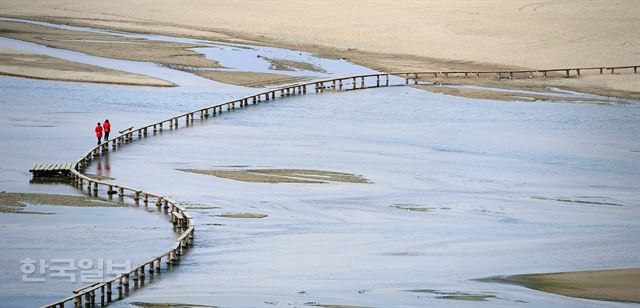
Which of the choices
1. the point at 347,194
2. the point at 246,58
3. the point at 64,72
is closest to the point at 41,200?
the point at 347,194

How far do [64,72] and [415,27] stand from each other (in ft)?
75.7

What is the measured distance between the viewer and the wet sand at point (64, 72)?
47.8 meters

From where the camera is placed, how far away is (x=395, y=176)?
31250mm

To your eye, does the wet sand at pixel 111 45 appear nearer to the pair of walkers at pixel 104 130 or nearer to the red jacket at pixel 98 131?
the pair of walkers at pixel 104 130

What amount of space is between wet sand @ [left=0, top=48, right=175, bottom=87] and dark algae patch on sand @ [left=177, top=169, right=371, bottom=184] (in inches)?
668

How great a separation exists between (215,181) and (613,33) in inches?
1440

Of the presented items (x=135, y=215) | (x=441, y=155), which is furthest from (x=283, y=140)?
(x=135, y=215)

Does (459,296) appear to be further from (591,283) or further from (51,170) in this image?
(51,170)

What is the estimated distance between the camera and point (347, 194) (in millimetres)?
28641

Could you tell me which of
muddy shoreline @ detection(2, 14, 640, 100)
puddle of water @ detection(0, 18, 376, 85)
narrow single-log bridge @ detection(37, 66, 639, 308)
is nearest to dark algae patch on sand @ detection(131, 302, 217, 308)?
narrow single-log bridge @ detection(37, 66, 639, 308)

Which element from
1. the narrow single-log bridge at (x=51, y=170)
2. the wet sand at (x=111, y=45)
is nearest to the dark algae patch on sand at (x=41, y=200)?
the narrow single-log bridge at (x=51, y=170)

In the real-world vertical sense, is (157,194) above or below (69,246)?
above

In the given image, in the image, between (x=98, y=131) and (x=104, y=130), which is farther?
(x=104, y=130)

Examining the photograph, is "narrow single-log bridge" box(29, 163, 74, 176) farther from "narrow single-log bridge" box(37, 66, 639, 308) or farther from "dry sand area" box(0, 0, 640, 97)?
"dry sand area" box(0, 0, 640, 97)
